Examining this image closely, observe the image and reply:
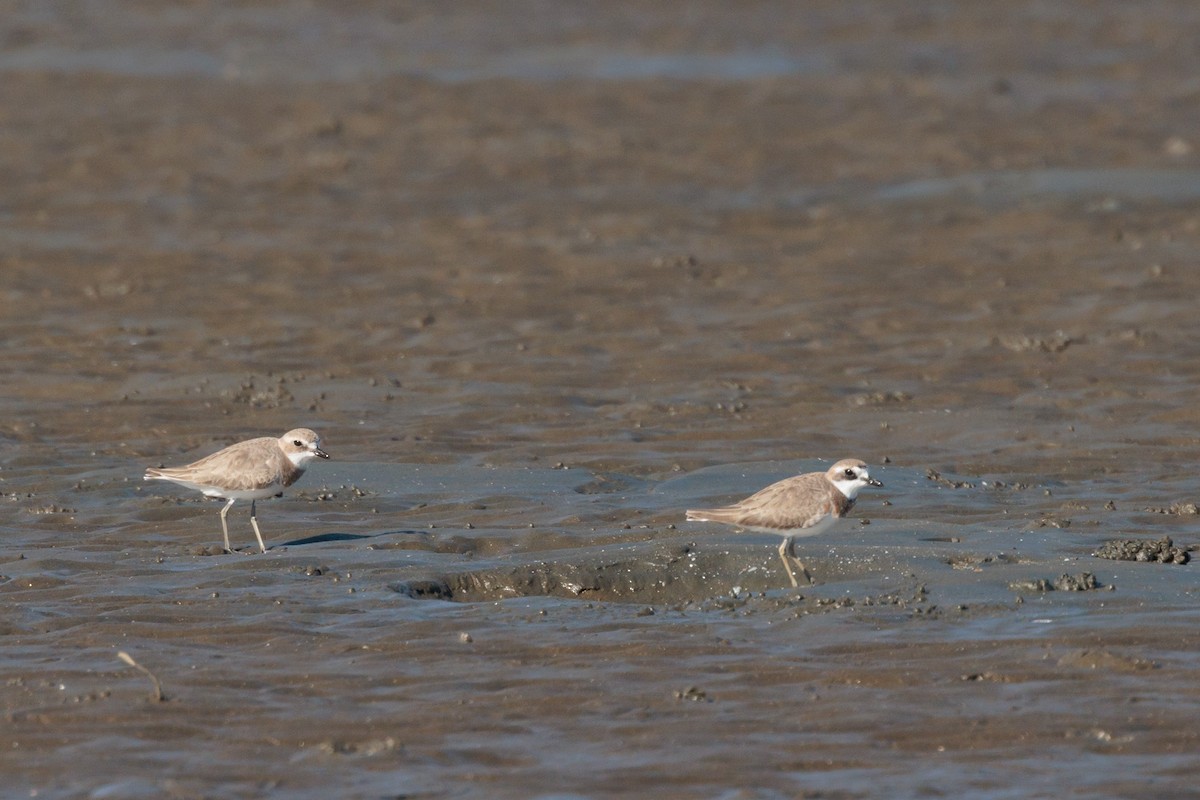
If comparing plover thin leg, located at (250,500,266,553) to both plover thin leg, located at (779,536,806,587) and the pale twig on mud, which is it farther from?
plover thin leg, located at (779,536,806,587)

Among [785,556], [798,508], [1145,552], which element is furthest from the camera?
[785,556]

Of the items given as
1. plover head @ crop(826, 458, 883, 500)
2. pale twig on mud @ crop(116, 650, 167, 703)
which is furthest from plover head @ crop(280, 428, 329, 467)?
plover head @ crop(826, 458, 883, 500)

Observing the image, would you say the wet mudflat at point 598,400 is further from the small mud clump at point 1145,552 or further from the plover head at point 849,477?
the plover head at point 849,477

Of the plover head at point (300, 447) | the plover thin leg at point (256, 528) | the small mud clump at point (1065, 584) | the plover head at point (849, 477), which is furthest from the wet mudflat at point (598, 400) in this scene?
the plover head at point (300, 447)

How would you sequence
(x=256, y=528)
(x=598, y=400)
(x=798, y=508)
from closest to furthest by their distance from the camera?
(x=798, y=508)
(x=256, y=528)
(x=598, y=400)

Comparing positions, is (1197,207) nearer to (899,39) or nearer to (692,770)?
(899,39)

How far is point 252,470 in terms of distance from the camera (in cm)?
1180

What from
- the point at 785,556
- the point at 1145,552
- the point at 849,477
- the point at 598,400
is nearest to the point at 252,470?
the point at 785,556

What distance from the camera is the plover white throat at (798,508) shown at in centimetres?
1092

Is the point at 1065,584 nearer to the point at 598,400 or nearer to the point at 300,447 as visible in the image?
the point at 300,447

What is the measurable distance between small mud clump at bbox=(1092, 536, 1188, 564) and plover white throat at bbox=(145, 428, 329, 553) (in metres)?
4.88

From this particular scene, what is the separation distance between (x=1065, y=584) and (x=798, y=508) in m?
1.57

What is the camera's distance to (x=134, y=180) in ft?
77.3

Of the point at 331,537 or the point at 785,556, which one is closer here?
the point at 785,556
